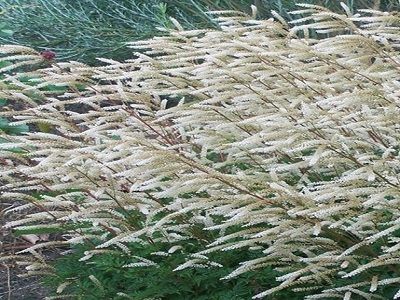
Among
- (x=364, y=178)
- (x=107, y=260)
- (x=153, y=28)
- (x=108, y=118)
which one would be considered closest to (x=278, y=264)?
(x=364, y=178)

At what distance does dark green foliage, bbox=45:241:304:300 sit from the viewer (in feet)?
8.19

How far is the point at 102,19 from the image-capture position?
19.7 feet

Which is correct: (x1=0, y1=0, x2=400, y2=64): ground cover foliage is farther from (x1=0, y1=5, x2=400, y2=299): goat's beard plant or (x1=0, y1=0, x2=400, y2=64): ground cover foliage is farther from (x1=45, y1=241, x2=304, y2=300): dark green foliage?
(x1=45, y1=241, x2=304, y2=300): dark green foliage

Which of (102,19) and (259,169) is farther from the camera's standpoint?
(102,19)

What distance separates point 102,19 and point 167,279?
3725mm

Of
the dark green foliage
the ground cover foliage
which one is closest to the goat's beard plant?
the dark green foliage

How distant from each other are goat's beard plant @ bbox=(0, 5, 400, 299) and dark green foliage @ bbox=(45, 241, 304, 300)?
4cm

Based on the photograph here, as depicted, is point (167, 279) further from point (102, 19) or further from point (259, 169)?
point (102, 19)

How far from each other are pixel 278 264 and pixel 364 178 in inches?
14.9

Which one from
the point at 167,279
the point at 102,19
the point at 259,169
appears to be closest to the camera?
the point at 167,279

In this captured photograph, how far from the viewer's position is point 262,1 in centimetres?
573

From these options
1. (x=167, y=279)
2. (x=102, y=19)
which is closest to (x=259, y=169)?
(x=167, y=279)

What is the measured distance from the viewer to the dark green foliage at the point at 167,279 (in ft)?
8.19

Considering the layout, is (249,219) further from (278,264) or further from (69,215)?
(69,215)
